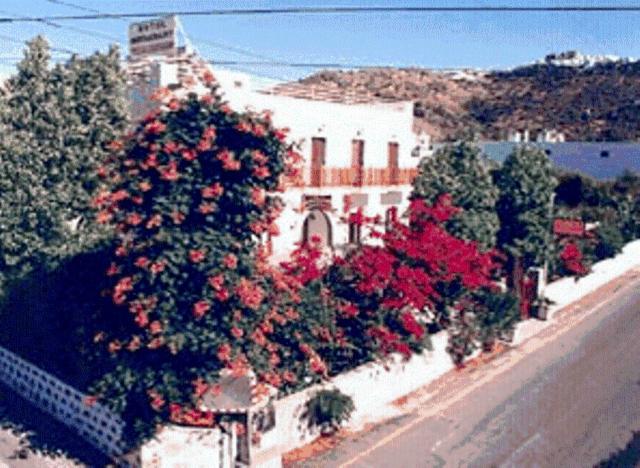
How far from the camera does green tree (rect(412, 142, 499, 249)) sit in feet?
67.7

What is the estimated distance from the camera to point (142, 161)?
11469mm

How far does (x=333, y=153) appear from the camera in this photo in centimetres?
2869

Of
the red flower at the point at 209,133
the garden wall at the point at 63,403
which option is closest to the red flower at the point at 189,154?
the red flower at the point at 209,133

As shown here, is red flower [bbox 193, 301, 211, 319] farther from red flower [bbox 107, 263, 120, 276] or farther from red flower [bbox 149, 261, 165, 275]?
red flower [bbox 107, 263, 120, 276]

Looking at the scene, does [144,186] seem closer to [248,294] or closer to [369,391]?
[248,294]

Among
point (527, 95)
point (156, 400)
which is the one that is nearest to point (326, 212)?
point (156, 400)

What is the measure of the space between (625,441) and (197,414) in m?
9.41

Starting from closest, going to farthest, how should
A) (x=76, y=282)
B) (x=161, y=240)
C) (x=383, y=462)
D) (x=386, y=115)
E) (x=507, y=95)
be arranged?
(x=161, y=240), (x=383, y=462), (x=76, y=282), (x=386, y=115), (x=507, y=95)

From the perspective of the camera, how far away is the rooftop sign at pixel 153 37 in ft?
72.8

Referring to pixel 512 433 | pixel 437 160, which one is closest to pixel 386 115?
pixel 437 160

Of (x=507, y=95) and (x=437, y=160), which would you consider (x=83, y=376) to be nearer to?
(x=437, y=160)

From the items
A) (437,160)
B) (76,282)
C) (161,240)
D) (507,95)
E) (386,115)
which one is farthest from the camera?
(507,95)

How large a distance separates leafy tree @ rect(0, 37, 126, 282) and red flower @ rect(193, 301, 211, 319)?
5658 mm

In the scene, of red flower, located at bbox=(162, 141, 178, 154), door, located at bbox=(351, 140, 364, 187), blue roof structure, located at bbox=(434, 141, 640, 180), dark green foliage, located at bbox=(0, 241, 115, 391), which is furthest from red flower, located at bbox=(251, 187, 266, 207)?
blue roof structure, located at bbox=(434, 141, 640, 180)
